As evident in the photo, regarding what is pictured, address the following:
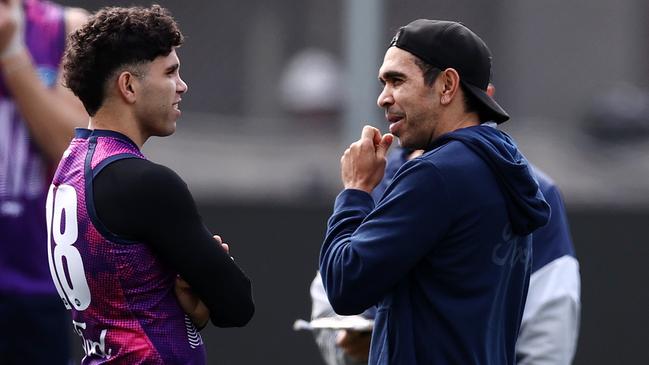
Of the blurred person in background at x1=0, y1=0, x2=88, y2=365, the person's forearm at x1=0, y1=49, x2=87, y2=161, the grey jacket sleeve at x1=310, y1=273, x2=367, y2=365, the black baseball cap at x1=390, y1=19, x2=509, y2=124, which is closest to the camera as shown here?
the black baseball cap at x1=390, y1=19, x2=509, y2=124

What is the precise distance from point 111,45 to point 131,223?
1.47 feet

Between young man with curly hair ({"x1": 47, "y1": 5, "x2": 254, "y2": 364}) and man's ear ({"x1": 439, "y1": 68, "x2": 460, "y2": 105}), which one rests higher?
man's ear ({"x1": 439, "y1": 68, "x2": 460, "y2": 105})

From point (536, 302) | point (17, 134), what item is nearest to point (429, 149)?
point (536, 302)

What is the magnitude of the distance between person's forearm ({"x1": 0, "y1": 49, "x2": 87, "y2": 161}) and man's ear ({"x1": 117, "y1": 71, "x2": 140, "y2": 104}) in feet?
4.61

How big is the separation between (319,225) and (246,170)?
461 inches

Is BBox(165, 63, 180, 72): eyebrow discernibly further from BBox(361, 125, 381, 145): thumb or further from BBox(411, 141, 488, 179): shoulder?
BBox(411, 141, 488, 179): shoulder

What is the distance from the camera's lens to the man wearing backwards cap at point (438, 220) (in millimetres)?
3029

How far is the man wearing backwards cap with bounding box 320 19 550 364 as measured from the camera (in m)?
3.03

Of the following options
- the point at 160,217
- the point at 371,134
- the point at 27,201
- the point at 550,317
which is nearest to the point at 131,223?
the point at 160,217

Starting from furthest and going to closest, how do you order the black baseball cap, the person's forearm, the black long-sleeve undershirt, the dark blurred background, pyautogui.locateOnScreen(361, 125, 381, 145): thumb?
the dark blurred background → the person's forearm → pyautogui.locateOnScreen(361, 125, 381, 145): thumb → the black baseball cap → the black long-sleeve undershirt

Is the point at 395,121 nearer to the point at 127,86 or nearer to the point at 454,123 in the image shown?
the point at 454,123

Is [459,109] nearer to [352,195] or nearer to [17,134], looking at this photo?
[352,195]

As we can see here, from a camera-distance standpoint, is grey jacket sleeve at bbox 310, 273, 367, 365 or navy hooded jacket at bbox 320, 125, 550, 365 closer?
navy hooded jacket at bbox 320, 125, 550, 365

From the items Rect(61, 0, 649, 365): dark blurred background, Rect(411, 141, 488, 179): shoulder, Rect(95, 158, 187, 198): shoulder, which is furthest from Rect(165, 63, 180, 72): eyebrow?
Rect(61, 0, 649, 365): dark blurred background
